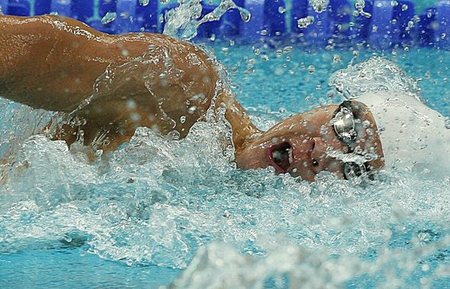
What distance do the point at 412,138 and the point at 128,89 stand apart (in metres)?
0.55

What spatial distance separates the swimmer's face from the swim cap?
0.06 ft

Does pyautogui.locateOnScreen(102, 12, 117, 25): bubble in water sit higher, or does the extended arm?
the extended arm

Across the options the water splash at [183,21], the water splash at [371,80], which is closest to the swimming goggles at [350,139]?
the water splash at [371,80]

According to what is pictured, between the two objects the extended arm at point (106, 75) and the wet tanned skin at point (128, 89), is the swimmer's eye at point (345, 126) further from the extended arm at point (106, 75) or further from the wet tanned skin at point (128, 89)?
the extended arm at point (106, 75)

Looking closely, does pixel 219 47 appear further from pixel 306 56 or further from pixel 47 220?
pixel 47 220

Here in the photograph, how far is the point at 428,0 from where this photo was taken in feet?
10.9

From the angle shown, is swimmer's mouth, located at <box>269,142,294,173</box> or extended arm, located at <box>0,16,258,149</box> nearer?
extended arm, located at <box>0,16,258,149</box>

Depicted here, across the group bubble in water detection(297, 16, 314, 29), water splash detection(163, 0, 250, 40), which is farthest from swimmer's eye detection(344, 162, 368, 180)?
Answer: bubble in water detection(297, 16, 314, 29)

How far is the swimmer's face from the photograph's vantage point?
1.68m

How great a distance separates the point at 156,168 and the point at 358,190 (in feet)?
1.25

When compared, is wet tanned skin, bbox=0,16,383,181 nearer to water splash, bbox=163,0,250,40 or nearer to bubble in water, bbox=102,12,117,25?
water splash, bbox=163,0,250,40

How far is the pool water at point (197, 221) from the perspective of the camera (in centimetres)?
122

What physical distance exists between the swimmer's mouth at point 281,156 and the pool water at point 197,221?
0.03 meters

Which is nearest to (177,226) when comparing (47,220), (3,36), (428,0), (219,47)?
(47,220)
